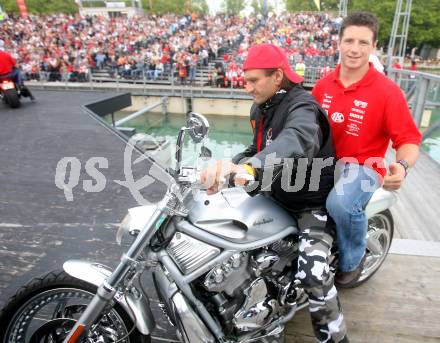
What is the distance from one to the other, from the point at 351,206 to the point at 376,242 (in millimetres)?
854

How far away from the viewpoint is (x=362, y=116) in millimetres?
2104

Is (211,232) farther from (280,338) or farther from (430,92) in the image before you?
(430,92)

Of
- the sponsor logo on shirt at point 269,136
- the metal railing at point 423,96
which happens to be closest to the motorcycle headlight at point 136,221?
the sponsor logo on shirt at point 269,136

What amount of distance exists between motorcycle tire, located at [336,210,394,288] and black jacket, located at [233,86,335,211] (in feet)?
2.50

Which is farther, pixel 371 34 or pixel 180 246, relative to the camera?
pixel 371 34

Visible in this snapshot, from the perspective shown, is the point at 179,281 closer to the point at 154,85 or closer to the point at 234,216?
the point at 234,216

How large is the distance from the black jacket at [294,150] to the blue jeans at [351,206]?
0.09 metres

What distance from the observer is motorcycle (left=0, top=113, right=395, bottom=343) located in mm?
1589

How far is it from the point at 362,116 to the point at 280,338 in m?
1.35

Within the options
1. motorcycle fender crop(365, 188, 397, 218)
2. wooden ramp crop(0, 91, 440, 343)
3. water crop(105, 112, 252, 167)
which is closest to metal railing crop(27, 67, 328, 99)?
water crop(105, 112, 252, 167)

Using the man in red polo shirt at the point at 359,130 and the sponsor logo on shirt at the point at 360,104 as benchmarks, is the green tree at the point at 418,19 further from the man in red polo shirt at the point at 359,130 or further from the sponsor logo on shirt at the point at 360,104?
the sponsor logo on shirt at the point at 360,104

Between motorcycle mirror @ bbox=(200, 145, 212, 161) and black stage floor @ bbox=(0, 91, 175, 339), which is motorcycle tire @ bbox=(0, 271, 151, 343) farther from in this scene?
motorcycle mirror @ bbox=(200, 145, 212, 161)

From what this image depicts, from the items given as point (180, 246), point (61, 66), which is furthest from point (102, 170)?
point (61, 66)

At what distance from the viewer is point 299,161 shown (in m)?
1.78
